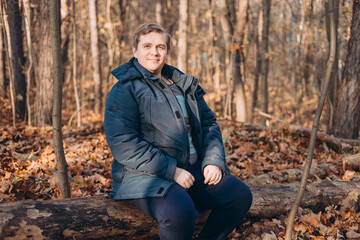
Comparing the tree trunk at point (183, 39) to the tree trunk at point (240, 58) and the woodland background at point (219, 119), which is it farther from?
the tree trunk at point (240, 58)

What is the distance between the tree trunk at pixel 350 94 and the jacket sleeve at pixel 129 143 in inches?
205

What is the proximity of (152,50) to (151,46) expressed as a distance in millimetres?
37

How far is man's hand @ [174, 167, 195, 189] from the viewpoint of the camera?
8.15ft

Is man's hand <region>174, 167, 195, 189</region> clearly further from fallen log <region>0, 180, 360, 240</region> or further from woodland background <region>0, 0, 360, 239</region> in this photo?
woodland background <region>0, 0, 360, 239</region>

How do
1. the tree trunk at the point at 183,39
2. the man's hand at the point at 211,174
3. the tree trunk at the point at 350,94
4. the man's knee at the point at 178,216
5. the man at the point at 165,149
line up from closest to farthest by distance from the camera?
the man's knee at the point at 178,216 < the man at the point at 165,149 < the man's hand at the point at 211,174 < the tree trunk at the point at 350,94 < the tree trunk at the point at 183,39

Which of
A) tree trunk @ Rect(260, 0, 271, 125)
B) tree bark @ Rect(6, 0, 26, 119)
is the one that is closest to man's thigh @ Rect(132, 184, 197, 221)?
tree bark @ Rect(6, 0, 26, 119)

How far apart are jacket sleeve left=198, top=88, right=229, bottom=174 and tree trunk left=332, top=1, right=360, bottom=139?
4.53 meters

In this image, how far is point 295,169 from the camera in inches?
184

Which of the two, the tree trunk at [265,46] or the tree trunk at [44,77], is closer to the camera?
the tree trunk at [44,77]

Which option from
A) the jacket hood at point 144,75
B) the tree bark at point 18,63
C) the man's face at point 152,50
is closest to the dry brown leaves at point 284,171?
the jacket hood at point 144,75

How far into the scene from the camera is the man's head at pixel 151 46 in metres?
2.68

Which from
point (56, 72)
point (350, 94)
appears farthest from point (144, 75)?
point (350, 94)

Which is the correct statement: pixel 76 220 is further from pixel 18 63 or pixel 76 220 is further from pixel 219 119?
pixel 18 63

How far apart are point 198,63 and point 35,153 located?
1816 cm
